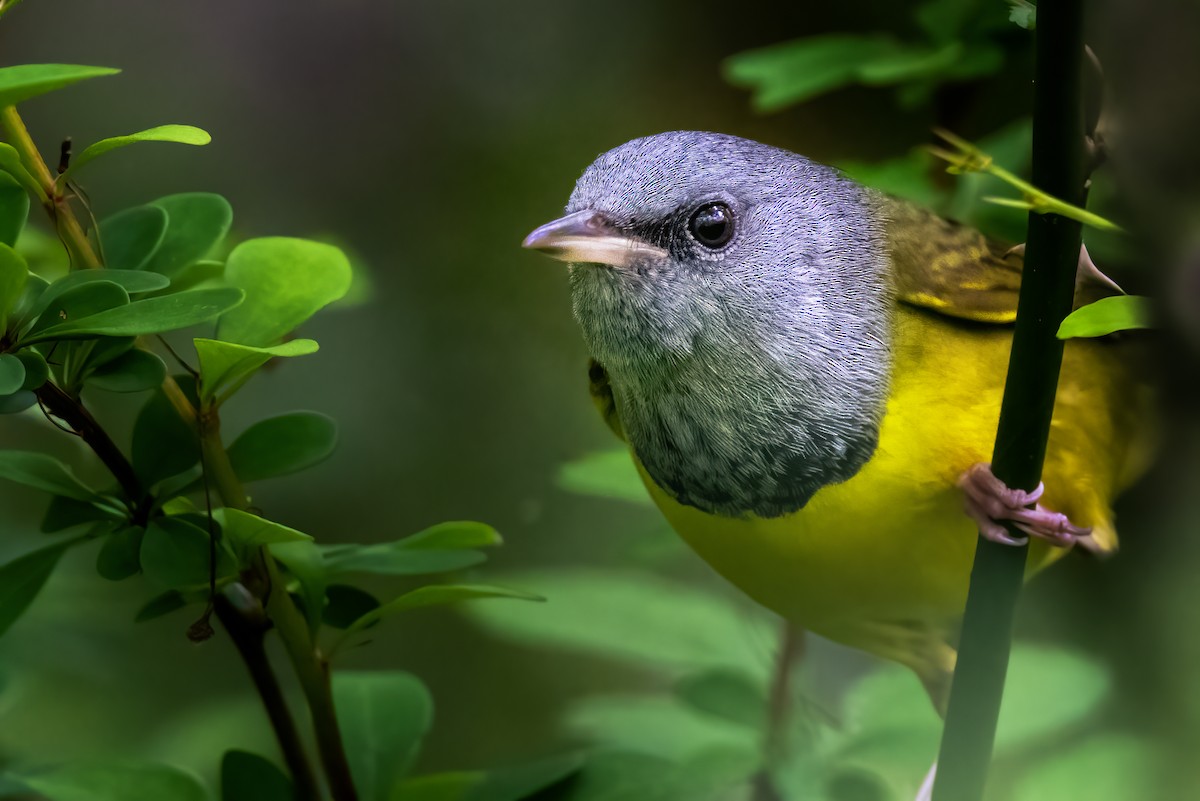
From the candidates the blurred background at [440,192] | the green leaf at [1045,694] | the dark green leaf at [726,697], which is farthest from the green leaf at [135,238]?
the blurred background at [440,192]

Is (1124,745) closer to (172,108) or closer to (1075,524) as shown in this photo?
(1075,524)

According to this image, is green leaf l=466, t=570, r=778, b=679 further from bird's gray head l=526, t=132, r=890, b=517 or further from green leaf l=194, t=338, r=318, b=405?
green leaf l=194, t=338, r=318, b=405

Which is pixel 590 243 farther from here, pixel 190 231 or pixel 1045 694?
pixel 1045 694

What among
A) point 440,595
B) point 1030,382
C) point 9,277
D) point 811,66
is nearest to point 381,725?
point 440,595

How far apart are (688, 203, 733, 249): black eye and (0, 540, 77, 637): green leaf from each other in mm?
586

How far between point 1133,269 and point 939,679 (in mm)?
436

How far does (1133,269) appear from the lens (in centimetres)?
109

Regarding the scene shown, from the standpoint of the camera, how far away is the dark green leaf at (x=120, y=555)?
0.70 m

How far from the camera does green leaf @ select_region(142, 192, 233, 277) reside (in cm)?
Result: 80

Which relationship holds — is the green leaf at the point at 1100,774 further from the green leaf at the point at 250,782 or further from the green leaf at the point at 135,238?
the green leaf at the point at 135,238

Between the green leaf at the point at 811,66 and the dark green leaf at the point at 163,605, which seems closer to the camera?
the dark green leaf at the point at 163,605

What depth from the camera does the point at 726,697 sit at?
1.10 m

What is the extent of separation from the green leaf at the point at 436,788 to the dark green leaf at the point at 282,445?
0.24 m

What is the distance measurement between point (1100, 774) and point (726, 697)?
320 mm
